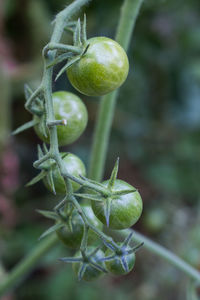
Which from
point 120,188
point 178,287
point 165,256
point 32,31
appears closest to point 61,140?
point 120,188

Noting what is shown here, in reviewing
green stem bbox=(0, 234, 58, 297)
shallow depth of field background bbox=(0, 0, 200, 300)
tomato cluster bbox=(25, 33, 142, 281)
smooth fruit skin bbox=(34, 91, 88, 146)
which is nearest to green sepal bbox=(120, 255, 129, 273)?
tomato cluster bbox=(25, 33, 142, 281)

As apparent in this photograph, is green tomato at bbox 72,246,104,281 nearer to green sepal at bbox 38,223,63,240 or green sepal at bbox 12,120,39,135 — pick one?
green sepal at bbox 38,223,63,240

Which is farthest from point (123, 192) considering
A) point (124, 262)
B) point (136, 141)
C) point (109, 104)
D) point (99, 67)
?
point (136, 141)

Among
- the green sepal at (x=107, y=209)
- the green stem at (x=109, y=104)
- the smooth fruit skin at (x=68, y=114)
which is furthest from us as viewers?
the green stem at (x=109, y=104)

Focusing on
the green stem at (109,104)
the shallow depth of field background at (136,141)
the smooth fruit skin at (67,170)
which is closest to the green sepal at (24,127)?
the smooth fruit skin at (67,170)

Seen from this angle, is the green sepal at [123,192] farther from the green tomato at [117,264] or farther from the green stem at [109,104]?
the green stem at [109,104]

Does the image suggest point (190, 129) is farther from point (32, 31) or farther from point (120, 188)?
point (120, 188)
